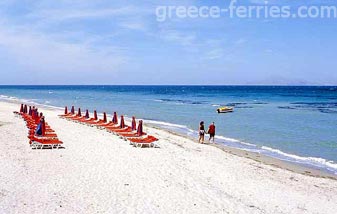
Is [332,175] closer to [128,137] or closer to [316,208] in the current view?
[316,208]

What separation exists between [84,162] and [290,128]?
1913 centimetres

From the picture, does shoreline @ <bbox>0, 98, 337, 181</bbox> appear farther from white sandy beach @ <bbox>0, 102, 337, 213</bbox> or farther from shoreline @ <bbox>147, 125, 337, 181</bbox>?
white sandy beach @ <bbox>0, 102, 337, 213</bbox>

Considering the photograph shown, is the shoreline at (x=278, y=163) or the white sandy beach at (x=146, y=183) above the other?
the white sandy beach at (x=146, y=183)

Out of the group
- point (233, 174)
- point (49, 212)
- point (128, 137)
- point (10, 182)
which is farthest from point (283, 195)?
point (128, 137)

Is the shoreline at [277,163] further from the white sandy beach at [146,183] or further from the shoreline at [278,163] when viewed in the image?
the white sandy beach at [146,183]

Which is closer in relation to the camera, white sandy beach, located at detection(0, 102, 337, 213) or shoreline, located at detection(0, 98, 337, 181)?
white sandy beach, located at detection(0, 102, 337, 213)

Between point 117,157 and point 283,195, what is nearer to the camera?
point 283,195

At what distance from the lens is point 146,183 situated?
37.0ft

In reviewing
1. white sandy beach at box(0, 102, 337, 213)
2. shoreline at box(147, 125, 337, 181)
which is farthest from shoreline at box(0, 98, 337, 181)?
white sandy beach at box(0, 102, 337, 213)

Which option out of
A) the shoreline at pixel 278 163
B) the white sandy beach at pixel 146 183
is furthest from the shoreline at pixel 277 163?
the white sandy beach at pixel 146 183

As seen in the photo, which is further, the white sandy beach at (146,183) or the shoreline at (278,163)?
the shoreline at (278,163)

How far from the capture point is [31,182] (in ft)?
35.5

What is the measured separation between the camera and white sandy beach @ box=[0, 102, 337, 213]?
369 inches

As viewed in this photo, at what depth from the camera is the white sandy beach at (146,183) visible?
30.8 ft
